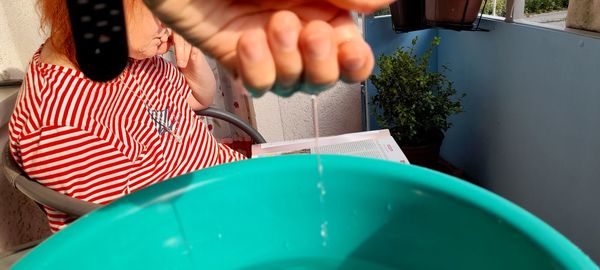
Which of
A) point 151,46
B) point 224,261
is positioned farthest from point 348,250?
point 151,46

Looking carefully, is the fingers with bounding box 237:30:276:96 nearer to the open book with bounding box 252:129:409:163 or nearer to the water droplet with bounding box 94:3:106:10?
the water droplet with bounding box 94:3:106:10

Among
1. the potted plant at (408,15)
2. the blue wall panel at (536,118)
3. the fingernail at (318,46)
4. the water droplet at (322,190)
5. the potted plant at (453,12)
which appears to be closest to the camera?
the fingernail at (318,46)

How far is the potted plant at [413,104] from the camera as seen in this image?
5.34ft

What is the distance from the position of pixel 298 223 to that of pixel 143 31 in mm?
448

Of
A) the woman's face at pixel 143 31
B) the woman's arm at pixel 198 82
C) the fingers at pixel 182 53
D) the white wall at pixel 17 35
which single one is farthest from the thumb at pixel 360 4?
the white wall at pixel 17 35

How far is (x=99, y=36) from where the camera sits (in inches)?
17.8

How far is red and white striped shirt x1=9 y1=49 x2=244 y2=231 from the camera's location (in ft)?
2.57

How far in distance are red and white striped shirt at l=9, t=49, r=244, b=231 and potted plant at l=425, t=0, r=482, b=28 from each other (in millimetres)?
914

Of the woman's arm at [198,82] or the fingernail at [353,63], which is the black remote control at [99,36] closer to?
the fingernail at [353,63]

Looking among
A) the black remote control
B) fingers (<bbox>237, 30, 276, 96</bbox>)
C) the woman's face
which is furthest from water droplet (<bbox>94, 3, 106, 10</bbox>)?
the woman's face

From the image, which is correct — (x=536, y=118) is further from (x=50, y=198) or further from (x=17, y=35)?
(x=17, y=35)

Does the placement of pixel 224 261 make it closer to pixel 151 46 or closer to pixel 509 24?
pixel 151 46

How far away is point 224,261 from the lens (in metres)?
0.61

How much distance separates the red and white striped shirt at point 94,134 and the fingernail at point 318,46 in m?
0.62
